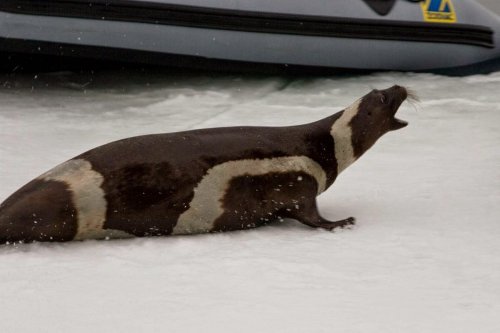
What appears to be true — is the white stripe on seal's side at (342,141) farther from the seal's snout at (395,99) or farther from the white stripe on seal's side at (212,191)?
the white stripe on seal's side at (212,191)

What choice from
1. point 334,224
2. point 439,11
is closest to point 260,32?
point 439,11

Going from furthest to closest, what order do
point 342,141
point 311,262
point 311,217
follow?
point 342,141 → point 311,217 → point 311,262

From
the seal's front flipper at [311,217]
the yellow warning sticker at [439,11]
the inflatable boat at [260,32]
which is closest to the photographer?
the seal's front flipper at [311,217]

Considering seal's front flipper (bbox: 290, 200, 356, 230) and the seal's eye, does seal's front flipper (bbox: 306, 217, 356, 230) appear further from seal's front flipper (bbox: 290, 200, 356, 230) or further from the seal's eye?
the seal's eye

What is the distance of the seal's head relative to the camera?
3543mm

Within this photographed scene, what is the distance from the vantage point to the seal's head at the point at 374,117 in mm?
3543

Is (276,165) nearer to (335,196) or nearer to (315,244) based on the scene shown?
(315,244)

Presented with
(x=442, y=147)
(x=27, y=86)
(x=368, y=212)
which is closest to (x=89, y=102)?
(x=27, y=86)

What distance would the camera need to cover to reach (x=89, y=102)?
584 centimetres

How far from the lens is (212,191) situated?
324 cm

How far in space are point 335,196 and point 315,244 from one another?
2.32 ft

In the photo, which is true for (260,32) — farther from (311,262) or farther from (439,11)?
(311,262)

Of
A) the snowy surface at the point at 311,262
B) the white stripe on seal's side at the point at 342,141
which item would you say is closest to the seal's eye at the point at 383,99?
the white stripe on seal's side at the point at 342,141

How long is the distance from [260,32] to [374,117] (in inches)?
107
